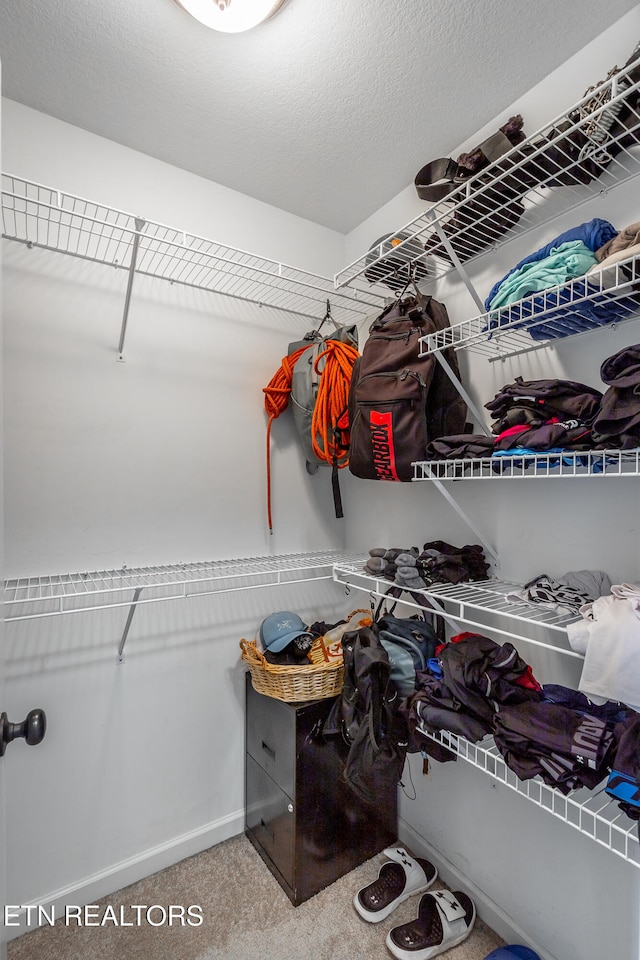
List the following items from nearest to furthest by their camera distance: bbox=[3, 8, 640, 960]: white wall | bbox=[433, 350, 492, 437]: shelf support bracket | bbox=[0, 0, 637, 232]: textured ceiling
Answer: bbox=[0, 0, 637, 232]: textured ceiling
bbox=[3, 8, 640, 960]: white wall
bbox=[433, 350, 492, 437]: shelf support bracket

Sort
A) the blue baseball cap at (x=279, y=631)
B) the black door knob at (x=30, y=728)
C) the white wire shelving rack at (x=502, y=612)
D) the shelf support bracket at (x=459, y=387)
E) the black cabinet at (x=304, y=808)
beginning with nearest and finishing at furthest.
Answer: the black door knob at (x=30, y=728), the white wire shelving rack at (x=502, y=612), the shelf support bracket at (x=459, y=387), the black cabinet at (x=304, y=808), the blue baseball cap at (x=279, y=631)

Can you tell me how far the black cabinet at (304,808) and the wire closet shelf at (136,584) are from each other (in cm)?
46

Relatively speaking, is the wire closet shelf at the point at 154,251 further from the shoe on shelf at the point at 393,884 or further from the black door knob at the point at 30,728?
the shoe on shelf at the point at 393,884

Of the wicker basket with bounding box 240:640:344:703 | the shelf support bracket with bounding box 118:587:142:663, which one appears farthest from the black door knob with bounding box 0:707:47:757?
the wicker basket with bounding box 240:640:344:703

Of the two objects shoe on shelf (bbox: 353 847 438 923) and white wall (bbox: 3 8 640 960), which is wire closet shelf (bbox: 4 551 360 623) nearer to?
white wall (bbox: 3 8 640 960)

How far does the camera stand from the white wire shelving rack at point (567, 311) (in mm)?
961

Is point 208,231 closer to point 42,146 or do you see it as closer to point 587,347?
point 42,146

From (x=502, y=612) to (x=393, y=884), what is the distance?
1.14 metres

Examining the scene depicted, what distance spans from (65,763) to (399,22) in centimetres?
238

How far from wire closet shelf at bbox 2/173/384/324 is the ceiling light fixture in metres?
0.50

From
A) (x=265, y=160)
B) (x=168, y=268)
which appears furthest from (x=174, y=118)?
(x=168, y=268)

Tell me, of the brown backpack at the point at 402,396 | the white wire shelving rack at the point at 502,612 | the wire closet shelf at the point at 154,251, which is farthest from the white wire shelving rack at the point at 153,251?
the white wire shelving rack at the point at 502,612

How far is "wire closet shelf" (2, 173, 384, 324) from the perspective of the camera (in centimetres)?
143

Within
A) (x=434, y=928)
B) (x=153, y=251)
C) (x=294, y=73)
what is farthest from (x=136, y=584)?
(x=294, y=73)
